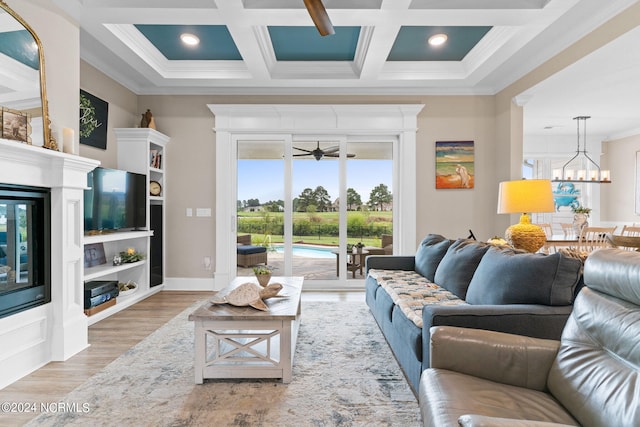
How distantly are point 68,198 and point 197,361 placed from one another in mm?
1560

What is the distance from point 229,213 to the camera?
4.86m

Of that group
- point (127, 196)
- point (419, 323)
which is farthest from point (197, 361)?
point (127, 196)

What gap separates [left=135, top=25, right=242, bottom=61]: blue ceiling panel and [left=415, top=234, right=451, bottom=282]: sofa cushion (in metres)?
2.94

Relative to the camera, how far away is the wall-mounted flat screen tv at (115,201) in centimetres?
348

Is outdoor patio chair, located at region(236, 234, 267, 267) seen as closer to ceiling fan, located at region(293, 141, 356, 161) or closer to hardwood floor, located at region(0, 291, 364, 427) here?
hardwood floor, located at region(0, 291, 364, 427)

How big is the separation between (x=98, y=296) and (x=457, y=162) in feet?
14.7

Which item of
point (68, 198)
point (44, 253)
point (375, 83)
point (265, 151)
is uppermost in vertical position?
point (375, 83)

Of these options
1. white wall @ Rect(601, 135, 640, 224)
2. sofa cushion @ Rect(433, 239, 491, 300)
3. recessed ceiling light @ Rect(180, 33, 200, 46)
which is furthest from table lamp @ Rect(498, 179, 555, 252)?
white wall @ Rect(601, 135, 640, 224)

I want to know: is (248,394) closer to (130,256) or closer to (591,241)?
(130,256)

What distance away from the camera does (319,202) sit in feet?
16.4

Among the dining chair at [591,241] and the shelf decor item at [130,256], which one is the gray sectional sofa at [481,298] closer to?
the dining chair at [591,241]

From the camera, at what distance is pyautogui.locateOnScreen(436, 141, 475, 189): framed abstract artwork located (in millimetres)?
4844

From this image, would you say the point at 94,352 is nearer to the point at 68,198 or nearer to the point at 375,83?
the point at 68,198

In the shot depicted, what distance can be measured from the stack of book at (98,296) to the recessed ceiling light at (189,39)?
2654 mm
